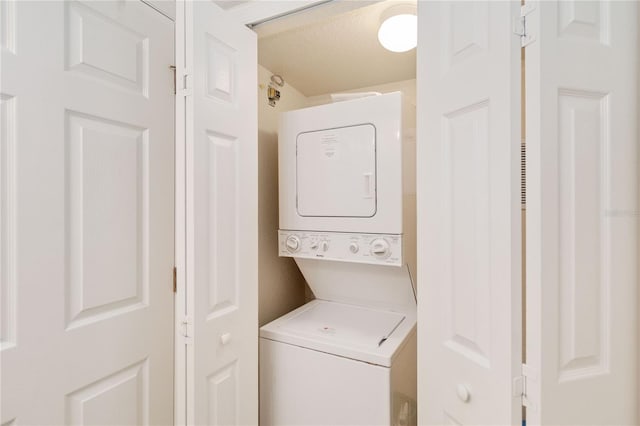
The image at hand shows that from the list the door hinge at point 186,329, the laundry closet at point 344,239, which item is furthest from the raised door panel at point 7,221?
the laundry closet at point 344,239

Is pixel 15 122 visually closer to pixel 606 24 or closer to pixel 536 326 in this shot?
pixel 536 326

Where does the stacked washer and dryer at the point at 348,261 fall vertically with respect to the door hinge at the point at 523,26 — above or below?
below

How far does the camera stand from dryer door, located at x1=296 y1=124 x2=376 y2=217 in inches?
72.7

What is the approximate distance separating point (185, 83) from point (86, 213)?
63 centimetres

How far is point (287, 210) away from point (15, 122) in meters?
1.40

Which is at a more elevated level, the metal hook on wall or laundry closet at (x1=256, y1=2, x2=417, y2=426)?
the metal hook on wall

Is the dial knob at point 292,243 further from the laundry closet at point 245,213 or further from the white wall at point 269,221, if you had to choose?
the laundry closet at point 245,213

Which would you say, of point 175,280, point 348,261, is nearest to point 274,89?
point 348,261

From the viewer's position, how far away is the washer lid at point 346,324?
1805 millimetres

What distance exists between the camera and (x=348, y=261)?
1.91 m

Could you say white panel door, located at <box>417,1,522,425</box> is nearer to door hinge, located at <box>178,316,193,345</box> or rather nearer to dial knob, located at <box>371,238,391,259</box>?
dial knob, located at <box>371,238,391,259</box>

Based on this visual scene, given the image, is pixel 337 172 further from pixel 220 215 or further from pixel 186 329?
pixel 186 329

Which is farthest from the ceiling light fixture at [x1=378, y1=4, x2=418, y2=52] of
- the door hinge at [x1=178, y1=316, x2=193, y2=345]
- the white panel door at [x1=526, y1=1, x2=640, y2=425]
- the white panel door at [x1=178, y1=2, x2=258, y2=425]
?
the door hinge at [x1=178, y1=316, x2=193, y2=345]

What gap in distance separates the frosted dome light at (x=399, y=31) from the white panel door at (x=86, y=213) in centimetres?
114
